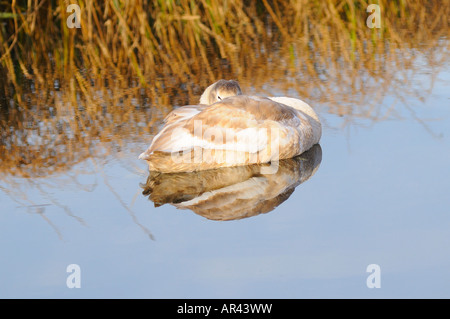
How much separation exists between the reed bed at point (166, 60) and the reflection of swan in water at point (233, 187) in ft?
2.73

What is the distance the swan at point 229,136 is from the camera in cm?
665

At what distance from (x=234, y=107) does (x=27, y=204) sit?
1.84m

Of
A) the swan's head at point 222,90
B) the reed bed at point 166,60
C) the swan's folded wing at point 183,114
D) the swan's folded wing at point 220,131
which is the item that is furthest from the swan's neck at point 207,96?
the swan's folded wing at point 220,131

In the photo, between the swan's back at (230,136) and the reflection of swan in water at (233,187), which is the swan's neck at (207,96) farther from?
the reflection of swan in water at (233,187)

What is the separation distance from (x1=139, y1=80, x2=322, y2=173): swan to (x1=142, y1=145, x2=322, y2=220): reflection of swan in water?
8 centimetres

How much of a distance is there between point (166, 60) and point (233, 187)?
3758 mm

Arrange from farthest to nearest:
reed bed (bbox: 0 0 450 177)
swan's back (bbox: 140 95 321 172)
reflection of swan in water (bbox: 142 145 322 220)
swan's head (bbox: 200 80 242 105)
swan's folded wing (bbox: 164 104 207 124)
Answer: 1. reed bed (bbox: 0 0 450 177)
2. swan's head (bbox: 200 80 242 105)
3. swan's folded wing (bbox: 164 104 207 124)
4. swan's back (bbox: 140 95 321 172)
5. reflection of swan in water (bbox: 142 145 322 220)

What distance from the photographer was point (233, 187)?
6.39m

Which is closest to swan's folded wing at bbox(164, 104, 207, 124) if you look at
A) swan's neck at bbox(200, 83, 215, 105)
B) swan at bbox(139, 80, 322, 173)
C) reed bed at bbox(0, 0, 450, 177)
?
swan at bbox(139, 80, 322, 173)

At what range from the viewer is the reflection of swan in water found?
5902 mm

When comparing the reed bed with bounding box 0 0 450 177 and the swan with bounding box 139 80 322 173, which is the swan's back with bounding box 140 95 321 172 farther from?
the reed bed with bounding box 0 0 450 177

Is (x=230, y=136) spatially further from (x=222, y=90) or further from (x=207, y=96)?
(x=207, y=96)

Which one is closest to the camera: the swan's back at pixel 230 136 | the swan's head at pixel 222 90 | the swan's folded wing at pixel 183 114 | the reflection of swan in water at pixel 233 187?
the reflection of swan in water at pixel 233 187

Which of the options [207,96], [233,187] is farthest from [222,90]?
[233,187]
